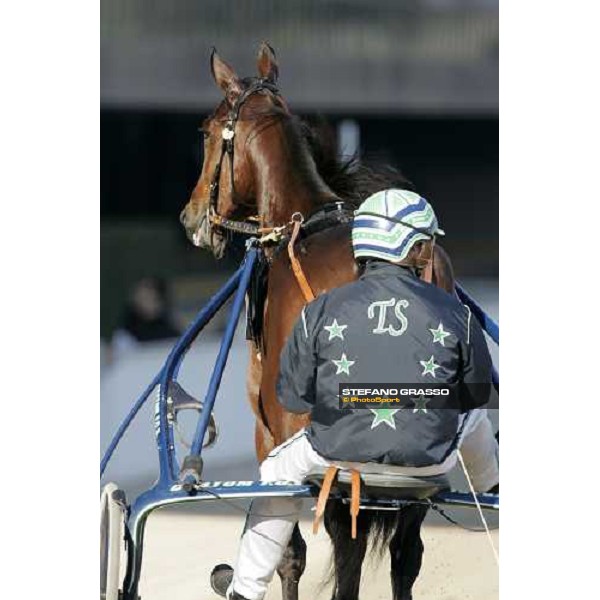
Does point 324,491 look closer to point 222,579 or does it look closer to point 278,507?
point 278,507

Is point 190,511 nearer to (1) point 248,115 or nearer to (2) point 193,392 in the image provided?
(2) point 193,392

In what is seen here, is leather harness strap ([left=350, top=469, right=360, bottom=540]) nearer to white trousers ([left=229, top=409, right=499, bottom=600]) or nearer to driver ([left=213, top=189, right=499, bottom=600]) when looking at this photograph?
driver ([left=213, top=189, right=499, bottom=600])

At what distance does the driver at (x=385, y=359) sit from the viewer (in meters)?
3.81

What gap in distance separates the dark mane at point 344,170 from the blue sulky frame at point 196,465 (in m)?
0.31

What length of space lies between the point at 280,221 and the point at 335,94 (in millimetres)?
370

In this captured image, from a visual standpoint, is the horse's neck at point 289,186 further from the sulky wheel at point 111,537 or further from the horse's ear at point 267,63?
the sulky wheel at point 111,537

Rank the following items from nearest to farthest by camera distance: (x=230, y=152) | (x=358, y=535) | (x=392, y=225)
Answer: (x=392, y=225)
(x=358, y=535)
(x=230, y=152)

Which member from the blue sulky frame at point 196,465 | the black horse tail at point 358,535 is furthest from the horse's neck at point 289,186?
the black horse tail at point 358,535

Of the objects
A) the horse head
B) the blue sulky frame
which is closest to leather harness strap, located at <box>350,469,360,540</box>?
the blue sulky frame

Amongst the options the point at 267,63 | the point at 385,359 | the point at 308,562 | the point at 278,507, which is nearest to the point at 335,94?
the point at 267,63

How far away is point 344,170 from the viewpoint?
4.83 meters

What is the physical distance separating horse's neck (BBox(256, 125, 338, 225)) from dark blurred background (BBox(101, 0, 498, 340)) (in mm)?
156

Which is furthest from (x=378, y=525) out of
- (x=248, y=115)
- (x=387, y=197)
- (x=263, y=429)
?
(x=248, y=115)
